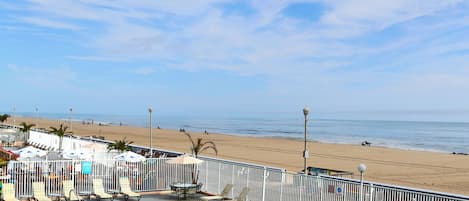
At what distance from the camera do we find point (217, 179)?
1612 centimetres

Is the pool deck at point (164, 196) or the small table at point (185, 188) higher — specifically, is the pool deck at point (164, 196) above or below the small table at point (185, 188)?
below

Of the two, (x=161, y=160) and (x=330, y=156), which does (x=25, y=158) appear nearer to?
(x=161, y=160)

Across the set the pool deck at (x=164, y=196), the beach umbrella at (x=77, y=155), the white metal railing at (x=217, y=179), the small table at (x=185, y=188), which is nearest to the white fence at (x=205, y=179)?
the white metal railing at (x=217, y=179)

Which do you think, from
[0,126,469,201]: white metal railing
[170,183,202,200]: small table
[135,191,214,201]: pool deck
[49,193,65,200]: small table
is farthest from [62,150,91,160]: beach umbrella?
[170,183,202,200]: small table

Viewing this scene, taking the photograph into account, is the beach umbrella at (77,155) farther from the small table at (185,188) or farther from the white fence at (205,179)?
the small table at (185,188)

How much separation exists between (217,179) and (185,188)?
3.77ft

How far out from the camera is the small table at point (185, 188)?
50.7 feet

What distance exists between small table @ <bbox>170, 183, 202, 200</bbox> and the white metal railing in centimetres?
70

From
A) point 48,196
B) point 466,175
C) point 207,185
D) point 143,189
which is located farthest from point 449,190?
point 48,196

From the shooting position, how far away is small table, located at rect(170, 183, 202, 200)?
1544 centimetres

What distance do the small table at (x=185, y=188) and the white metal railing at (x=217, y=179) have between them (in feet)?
2.29

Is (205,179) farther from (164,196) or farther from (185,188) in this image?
(164,196)

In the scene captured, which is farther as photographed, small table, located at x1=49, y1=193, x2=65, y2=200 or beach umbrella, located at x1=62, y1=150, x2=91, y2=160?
beach umbrella, located at x1=62, y1=150, x2=91, y2=160

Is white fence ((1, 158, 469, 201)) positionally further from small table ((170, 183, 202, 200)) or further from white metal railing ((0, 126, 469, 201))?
small table ((170, 183, 202, 200))
